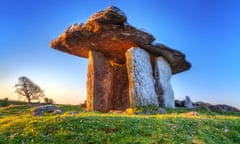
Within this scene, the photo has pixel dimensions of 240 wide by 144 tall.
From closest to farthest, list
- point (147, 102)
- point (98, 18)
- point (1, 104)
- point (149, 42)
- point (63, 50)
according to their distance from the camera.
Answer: point (98, 18) → point (147, 102) → point (149, 42) → point (63, 50) → point (1, 104)

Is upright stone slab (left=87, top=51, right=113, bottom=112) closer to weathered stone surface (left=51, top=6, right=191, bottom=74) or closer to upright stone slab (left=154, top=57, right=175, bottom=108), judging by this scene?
weathered stone surface (left=51, top=6, right=191, bottom=74)

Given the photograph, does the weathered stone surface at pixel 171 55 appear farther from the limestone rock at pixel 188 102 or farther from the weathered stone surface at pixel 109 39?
the limestone rock at pixel 188 102

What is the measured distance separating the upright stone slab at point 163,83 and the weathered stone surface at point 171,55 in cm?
67

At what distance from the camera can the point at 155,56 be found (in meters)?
24.4

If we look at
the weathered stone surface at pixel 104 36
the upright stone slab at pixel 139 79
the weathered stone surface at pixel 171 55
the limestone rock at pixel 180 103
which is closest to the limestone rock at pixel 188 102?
the limestone rock at pixel 180 103

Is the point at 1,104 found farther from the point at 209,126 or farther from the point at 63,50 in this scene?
the point at 209,126

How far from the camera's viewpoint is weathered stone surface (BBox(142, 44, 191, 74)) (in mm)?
22578

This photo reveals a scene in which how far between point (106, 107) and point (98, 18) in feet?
32.5

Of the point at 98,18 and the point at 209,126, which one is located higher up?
the point at 98,18

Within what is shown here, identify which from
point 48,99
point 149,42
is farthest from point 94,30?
point 48,99

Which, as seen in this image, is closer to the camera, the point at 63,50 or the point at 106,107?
the point at 106,107

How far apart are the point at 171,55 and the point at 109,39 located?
760 cm

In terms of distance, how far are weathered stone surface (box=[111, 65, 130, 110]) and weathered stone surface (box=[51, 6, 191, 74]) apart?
5.08ft

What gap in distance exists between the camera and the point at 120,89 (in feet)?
90.4
